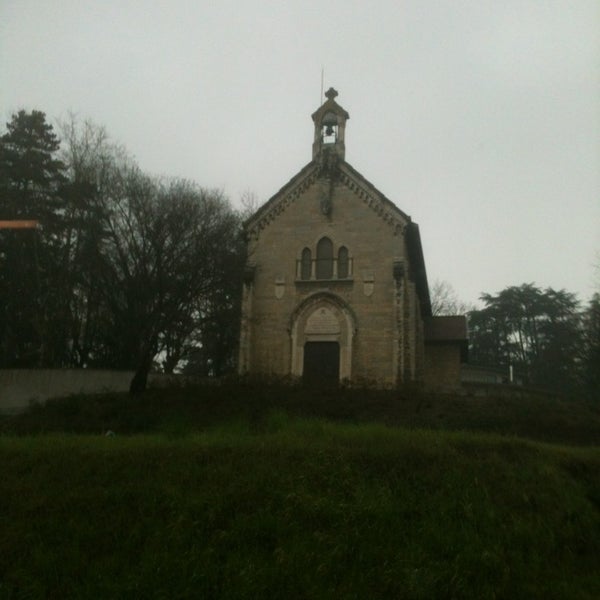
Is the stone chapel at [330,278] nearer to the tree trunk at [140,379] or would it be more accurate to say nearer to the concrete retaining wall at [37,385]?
the tree trunk at [140,379]

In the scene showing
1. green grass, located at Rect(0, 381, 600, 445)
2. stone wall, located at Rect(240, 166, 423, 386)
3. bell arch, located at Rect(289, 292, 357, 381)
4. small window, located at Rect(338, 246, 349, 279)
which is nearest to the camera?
green grass, located at Rect(0, 381, 600, 445)

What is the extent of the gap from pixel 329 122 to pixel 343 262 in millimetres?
6418

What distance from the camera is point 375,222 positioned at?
974 inches

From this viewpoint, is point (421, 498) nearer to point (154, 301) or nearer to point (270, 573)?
point (270, 573)

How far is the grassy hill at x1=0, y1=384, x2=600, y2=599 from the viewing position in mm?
7398

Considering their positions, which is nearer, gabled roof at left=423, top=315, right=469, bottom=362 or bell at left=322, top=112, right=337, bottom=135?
bell at left=322, top=112, right=337, bottom=135

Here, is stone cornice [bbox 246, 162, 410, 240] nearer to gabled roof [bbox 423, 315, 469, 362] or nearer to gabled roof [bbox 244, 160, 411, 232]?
gabled roof [bbox 244, 160, 411, 232]

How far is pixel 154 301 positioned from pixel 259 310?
441 cm

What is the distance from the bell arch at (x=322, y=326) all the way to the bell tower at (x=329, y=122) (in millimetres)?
6480

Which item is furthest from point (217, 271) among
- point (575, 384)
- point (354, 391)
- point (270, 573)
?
point (575, 384)

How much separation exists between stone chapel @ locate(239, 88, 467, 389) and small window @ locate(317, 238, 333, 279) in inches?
1.6

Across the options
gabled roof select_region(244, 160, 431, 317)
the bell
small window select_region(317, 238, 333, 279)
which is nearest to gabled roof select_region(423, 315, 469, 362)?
gabled roof select_region(244, 160, 431, 317)

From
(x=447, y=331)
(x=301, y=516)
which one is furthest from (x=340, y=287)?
(x=301, y=516)

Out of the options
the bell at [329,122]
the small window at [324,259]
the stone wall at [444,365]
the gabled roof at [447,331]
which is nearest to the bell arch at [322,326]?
the small window at [324,259]
